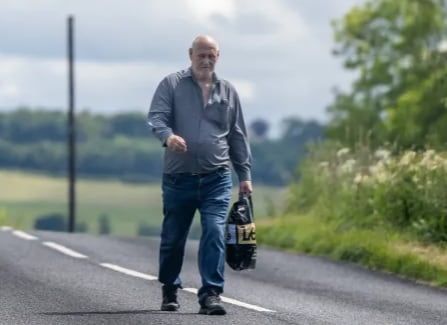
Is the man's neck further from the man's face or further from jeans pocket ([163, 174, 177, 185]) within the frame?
jeans pocket ([163, 174, 177, 185])

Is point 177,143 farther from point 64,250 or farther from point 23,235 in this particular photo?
point 23,235

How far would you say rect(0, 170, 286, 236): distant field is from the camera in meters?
129

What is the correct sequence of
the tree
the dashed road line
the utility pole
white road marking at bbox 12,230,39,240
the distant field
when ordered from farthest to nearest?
the distant field
the tree
the utility pole
white road marking at bbox 12,230,39,240
the dashed road line

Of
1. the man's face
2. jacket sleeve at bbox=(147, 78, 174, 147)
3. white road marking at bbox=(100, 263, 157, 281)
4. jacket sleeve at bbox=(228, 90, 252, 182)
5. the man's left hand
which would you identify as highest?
the man's face

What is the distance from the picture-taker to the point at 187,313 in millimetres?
12578

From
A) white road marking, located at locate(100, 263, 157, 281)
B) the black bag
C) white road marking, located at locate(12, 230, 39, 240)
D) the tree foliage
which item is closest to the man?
the black bag

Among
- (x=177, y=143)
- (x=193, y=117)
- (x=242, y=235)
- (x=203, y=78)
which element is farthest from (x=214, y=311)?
(x=203, y=78)

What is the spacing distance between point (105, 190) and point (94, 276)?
13394cm

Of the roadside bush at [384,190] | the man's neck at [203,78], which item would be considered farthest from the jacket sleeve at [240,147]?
the roadside bush at [384,190]

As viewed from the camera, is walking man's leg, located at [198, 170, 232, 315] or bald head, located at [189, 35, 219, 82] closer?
bald head, located at [189, 35, 219, 82]

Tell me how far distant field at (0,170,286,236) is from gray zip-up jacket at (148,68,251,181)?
106374 mm

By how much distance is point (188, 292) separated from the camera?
14.4m

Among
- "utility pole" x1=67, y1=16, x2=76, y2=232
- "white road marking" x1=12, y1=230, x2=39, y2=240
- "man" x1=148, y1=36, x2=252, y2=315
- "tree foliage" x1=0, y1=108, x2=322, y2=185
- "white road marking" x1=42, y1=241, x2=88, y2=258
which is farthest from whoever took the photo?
"tree foliage" x1=0, y1=108, x2=322, y2=185

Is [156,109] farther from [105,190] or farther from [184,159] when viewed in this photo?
[105,190]
